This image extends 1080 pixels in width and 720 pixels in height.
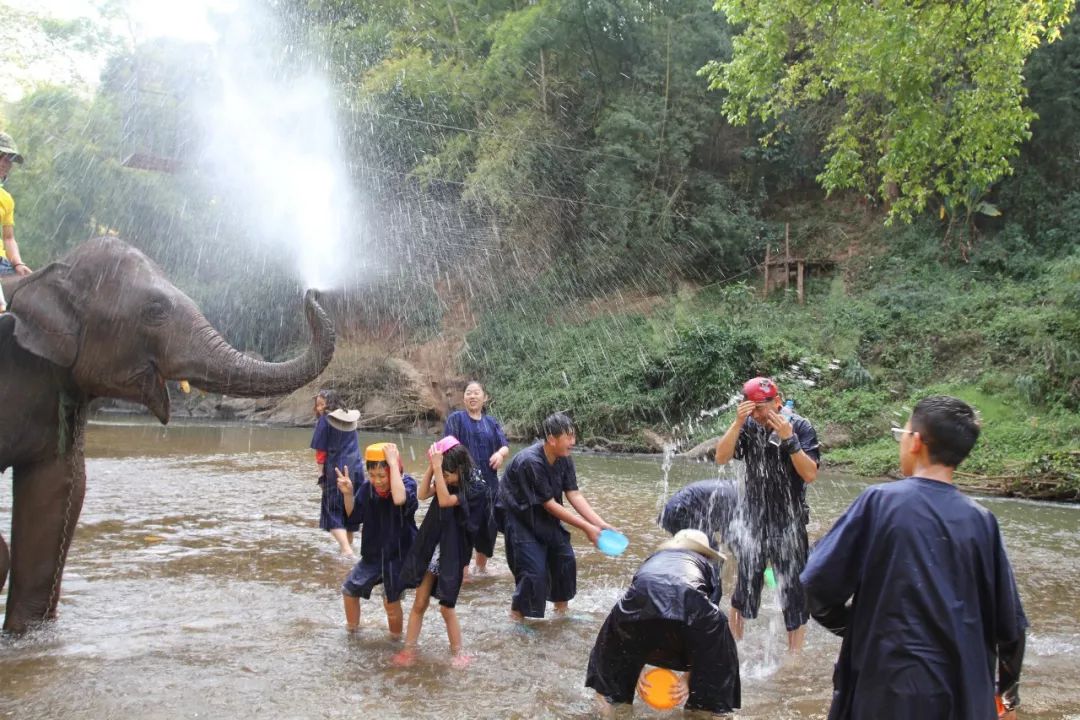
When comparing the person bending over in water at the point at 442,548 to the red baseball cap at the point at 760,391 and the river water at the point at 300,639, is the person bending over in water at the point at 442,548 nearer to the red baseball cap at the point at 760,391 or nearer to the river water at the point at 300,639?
the river water at the point at 300,639

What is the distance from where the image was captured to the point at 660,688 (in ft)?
12.5

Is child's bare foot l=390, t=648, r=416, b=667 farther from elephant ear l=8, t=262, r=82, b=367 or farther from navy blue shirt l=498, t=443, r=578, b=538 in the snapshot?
elephant ear l=8, t=262, r=82, b=367

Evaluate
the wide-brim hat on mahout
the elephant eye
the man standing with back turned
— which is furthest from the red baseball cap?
the wide-brim hat on mahout

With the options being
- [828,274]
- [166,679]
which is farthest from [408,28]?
[166,679]

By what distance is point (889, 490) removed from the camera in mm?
2744

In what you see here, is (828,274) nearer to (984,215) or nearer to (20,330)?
(984,215)

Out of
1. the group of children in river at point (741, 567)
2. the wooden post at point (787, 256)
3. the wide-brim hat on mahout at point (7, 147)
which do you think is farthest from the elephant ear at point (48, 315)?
the wooden post at point (787, 256)

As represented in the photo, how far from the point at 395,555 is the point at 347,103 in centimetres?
2645

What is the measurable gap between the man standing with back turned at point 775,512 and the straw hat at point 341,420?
3771 mm

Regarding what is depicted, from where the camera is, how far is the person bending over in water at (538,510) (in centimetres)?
580

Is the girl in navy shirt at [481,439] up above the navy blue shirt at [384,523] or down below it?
above

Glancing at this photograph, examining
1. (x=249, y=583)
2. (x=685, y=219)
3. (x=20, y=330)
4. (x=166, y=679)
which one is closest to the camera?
(x=166, y=679)

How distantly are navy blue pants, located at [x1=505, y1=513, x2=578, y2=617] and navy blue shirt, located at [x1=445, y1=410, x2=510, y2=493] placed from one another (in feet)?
3.94

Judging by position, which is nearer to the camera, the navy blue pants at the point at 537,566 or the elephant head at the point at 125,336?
the elephant head at the point at 125,336
